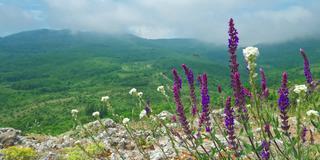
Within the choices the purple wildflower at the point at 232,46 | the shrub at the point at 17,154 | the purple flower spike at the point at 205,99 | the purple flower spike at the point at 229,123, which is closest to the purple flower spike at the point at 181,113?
the purple flower spike at the point at 205,99

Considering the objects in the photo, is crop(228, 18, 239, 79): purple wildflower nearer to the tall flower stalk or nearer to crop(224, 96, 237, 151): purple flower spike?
crop(224, 96, 237, 151): purple flower spike

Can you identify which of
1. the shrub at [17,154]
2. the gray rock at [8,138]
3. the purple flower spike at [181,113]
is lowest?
the gray rock at [8,138]

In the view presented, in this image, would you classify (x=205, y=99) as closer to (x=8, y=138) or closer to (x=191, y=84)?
(x=191, y=84)

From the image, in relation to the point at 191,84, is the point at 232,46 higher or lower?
higher

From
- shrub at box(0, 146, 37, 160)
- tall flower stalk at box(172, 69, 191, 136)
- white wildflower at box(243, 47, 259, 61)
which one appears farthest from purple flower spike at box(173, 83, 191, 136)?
shrub at box(0, 146, 37, 160)

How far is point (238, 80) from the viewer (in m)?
5.34

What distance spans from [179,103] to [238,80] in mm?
Answer: 1531

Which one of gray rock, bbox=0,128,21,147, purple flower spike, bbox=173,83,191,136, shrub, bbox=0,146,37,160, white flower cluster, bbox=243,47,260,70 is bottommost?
gray rock, bbox=0,128,21,147

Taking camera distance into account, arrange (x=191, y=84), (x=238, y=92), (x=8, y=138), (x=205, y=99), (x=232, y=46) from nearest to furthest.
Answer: (x=238, y=92) → (x=232, y=46) → (x=205, y=99) → (x=191, y=84) → (x=8, y=138)

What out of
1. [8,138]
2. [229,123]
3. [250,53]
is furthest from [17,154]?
[250,53]

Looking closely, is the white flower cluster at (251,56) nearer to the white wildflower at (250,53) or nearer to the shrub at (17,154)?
the white wildflower at (250,53)

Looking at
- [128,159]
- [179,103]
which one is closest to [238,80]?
[179,103]

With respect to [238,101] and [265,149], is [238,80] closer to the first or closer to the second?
[238,101]

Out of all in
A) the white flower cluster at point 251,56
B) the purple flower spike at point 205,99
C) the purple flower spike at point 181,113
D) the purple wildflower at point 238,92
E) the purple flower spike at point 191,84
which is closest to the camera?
the white flower cluster at point 251,56
